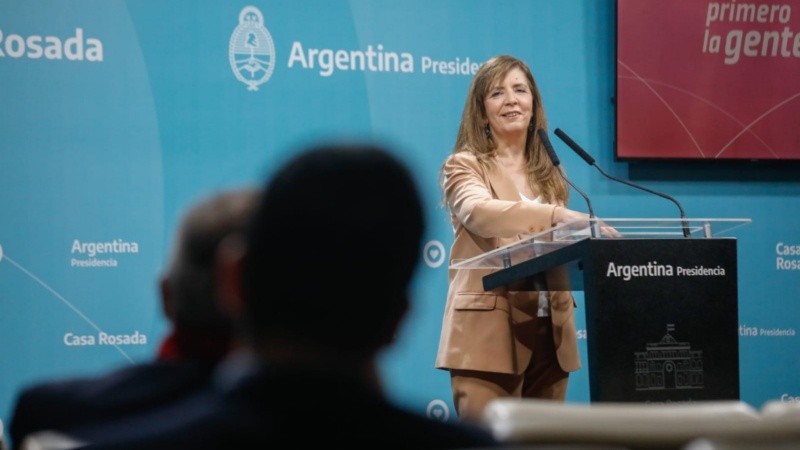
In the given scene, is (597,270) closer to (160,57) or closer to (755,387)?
(160,57)

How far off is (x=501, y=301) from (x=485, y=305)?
0.19ft

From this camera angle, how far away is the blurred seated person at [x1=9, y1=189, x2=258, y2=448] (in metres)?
1.64

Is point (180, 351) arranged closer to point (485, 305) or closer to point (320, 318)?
point (320, 318)

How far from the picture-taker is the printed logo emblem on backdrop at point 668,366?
2.91m

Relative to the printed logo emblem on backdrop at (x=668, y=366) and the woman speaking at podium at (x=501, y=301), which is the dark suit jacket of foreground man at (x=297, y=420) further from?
the woman speaking at podium at (x=501, y=301)

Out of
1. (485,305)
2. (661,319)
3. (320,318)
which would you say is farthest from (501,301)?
(320,318)

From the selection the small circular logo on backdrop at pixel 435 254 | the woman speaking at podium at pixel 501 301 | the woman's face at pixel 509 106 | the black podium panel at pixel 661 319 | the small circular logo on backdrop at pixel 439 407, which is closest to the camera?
the black podium panel at pixel 661 319

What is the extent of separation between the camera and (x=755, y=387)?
612 centimetres

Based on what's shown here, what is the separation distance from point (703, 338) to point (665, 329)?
125mm

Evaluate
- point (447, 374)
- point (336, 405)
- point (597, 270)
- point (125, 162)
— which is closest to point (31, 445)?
point (336, 405)

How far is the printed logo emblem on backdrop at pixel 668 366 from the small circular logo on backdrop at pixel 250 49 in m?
3.10

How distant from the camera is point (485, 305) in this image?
3646mm

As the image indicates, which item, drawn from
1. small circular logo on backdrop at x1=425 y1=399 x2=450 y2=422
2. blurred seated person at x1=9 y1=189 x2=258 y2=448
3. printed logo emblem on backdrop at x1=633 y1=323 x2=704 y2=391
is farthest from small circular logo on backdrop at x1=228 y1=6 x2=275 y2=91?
blurred seated person at x1=9 y1=189 x2=258 y2=448

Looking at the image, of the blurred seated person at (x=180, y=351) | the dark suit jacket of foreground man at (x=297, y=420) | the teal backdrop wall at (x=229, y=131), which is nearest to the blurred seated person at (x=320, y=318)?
the dark suit jacket of foreground man at (x=297, y=420)
